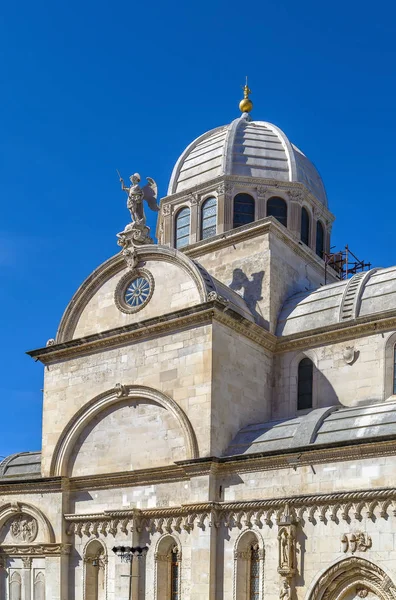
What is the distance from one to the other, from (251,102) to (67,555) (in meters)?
20.9

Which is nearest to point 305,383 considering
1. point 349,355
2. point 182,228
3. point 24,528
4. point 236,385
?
point 349,355

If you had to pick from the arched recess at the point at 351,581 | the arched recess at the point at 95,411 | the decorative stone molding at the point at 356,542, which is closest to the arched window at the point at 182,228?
the arched recess at the point at 95,411

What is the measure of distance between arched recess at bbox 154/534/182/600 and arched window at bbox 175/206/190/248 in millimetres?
12691

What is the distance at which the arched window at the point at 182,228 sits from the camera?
34125 mm

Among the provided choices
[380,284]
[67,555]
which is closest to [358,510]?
[380,284]

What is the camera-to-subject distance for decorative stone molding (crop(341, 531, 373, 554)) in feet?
68.2

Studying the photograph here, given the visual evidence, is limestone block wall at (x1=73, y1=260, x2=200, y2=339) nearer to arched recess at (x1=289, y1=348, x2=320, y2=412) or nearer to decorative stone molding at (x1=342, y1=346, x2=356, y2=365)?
arched recess at (x1=289, y1=348, x2=320, y2=412)

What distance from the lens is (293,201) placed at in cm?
3353

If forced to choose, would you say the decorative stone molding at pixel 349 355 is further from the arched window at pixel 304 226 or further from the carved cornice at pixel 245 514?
the arched window at pixel 304 226

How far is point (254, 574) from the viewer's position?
2325cm

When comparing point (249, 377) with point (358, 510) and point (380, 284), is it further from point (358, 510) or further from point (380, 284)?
point (358, 510)

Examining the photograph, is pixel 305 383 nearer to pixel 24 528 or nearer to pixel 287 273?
pixel 287 273

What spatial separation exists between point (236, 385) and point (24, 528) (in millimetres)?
9090

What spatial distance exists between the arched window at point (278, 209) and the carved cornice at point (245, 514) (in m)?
13.0
